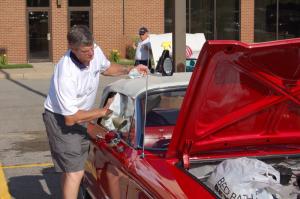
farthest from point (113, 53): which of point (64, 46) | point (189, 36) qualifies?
point (189, 36)

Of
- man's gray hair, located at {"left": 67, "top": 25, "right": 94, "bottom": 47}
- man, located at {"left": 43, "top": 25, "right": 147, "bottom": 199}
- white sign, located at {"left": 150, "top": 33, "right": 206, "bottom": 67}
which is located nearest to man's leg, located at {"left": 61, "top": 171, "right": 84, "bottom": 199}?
man, located at {"left": 43, "top": 25, "right": 147, "bottom": 199}

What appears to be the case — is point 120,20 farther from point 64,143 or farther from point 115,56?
point 64,143

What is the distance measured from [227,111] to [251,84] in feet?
0.81

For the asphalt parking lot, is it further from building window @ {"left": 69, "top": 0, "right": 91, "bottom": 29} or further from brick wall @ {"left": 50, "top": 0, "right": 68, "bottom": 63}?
building window @ {"left": 69, "top": 0, "right": 91, "bottom": 29}

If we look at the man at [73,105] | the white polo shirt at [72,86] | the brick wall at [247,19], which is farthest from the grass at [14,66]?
the white polo shirt at [72,86]

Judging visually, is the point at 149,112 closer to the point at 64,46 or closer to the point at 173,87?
the point at 173,87

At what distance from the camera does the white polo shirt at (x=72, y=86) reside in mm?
4316

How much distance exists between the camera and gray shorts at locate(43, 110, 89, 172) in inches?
182

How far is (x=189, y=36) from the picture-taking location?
14.4m

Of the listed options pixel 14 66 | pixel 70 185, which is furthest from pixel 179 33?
pixel 14 66

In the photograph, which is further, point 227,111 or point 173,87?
point 173,87

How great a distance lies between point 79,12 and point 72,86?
21612mm

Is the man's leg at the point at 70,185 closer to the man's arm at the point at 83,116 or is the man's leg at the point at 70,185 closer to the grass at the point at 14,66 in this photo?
the man's arm at the point at 83,116

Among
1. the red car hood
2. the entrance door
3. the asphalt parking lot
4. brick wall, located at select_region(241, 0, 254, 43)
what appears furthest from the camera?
brick wall, located at select_region(241, 0, 254, 43)
